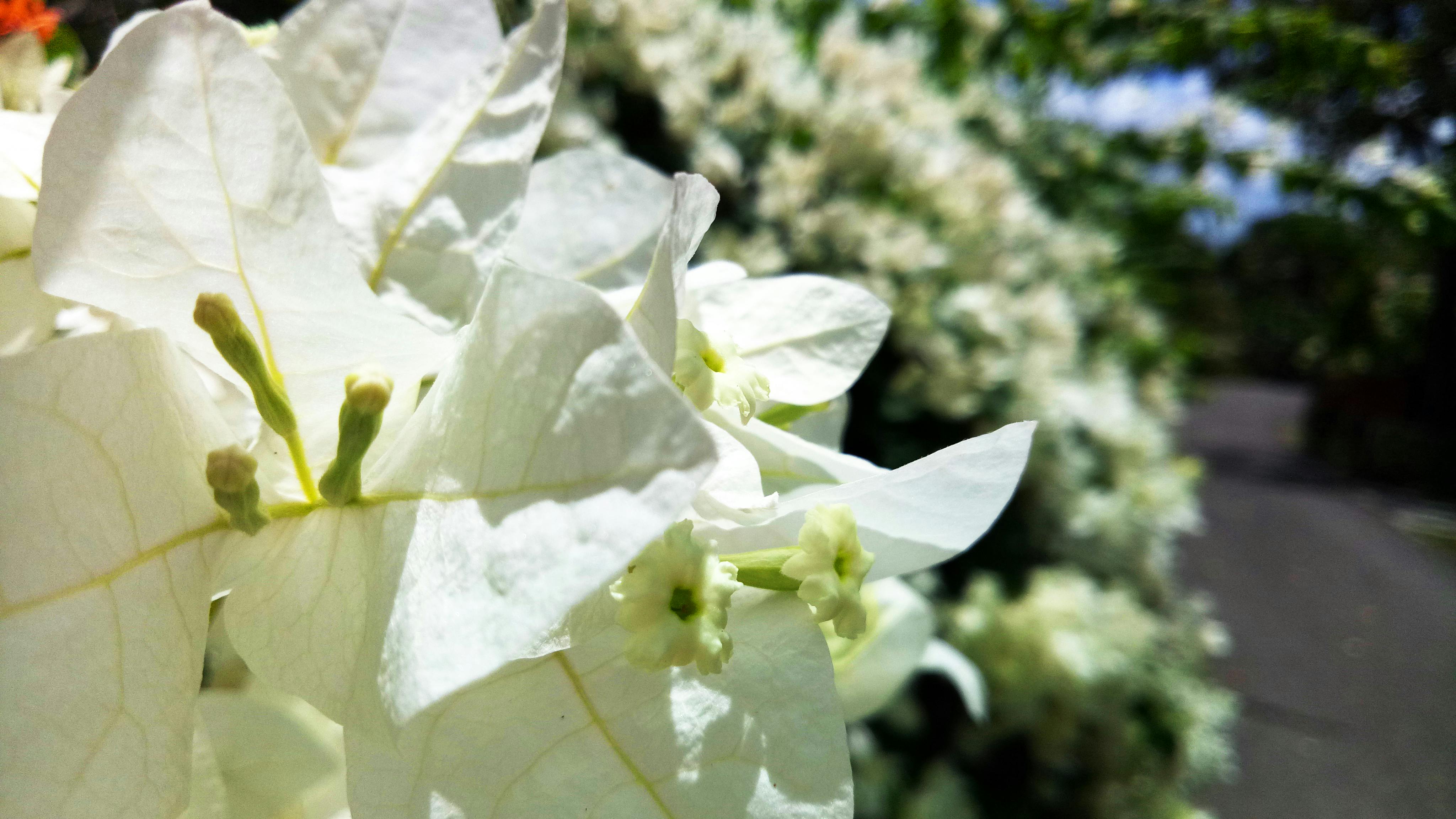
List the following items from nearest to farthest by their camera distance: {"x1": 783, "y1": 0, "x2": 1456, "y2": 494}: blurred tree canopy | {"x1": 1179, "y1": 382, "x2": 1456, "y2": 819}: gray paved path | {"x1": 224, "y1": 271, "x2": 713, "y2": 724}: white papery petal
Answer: {"x1": 224, "y1": 271, "x2": 713, "y2": 724}: white papery petal, {"x1": 783, "y1": 0, "x2": 1456, "y2": 494}: blurred tree canopy, {"x1": 1179, "y1": 382, "x2": 1456, "y2": 819}: gray paved path

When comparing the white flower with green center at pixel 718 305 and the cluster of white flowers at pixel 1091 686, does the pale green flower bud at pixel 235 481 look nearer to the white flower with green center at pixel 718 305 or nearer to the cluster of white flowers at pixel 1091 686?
the white flower with green center at pixel 718 305

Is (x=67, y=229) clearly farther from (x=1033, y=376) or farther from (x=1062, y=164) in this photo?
(x=1062, y=164)

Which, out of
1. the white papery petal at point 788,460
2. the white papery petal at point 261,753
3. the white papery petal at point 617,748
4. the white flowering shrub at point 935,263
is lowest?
the white flowering shrub at point 935,263

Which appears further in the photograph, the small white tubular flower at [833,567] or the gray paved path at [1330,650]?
the gray paved path at [1330,650]

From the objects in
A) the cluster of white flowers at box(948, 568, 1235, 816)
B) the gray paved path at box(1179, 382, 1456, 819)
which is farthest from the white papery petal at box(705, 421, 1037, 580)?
the gray paved path at box(1179, 382, 1456, 819)

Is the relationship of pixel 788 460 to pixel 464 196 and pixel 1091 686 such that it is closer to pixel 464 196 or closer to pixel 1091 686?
pixel 464 196

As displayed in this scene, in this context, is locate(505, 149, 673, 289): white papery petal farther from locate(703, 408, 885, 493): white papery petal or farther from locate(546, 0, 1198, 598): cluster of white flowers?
locate(546, 0, 1198, 598): cluster of white flowers

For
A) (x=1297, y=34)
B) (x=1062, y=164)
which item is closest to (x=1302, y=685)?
(x=1062, y=164)

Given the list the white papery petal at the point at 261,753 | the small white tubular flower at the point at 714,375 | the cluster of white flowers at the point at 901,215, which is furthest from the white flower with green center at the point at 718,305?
the cluster of white flowers at the point at 901,215
